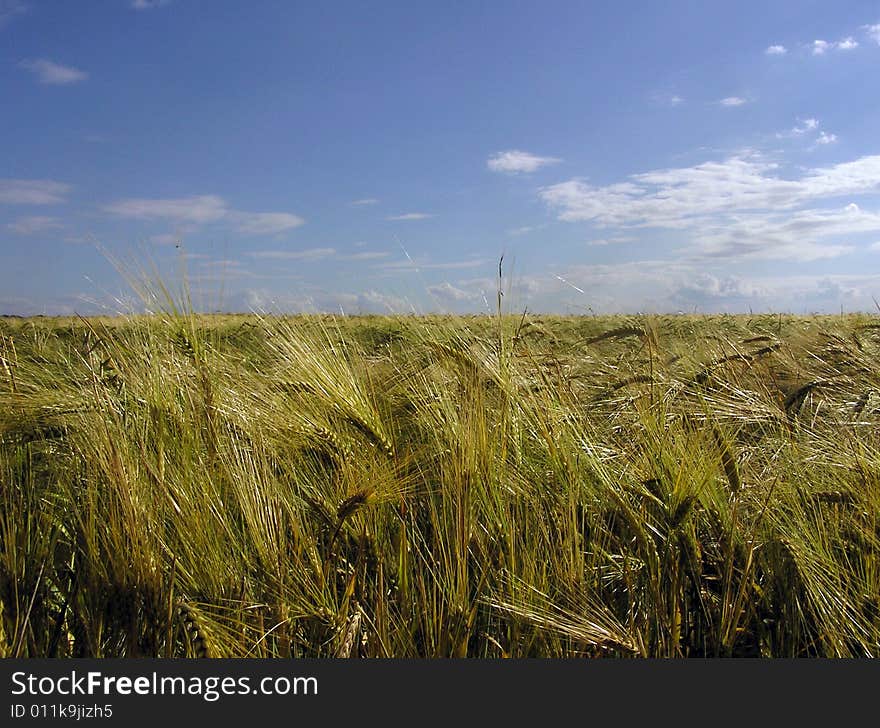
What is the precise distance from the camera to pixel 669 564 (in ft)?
5.28

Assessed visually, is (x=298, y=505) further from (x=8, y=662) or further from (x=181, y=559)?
(x=8, y=662)

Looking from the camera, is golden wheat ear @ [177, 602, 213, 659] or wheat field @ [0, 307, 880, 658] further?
wheat field @ [0, 307, 880, 658]

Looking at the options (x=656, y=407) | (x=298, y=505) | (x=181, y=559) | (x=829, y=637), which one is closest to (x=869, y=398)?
(x=656, y=407)

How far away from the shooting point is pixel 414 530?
179 centimetres

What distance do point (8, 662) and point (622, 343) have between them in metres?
6.83

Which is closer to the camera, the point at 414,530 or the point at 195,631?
the point at 195,631

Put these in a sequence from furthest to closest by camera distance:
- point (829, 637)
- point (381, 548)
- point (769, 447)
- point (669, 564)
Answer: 1. point (769, 447)
2. point (381, 548)
3. point (669, 564)
4. point (829, 637)

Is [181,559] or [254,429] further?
[254,429]

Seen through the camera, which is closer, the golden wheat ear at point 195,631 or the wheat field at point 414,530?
the golden wheat ear at point 195,631

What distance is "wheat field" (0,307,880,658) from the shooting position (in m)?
1.50

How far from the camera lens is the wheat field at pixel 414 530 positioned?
4.93 feet

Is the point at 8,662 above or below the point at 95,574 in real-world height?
below

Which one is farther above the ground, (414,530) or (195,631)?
(414,530)

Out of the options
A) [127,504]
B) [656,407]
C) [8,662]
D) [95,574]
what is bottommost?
[8,662]
